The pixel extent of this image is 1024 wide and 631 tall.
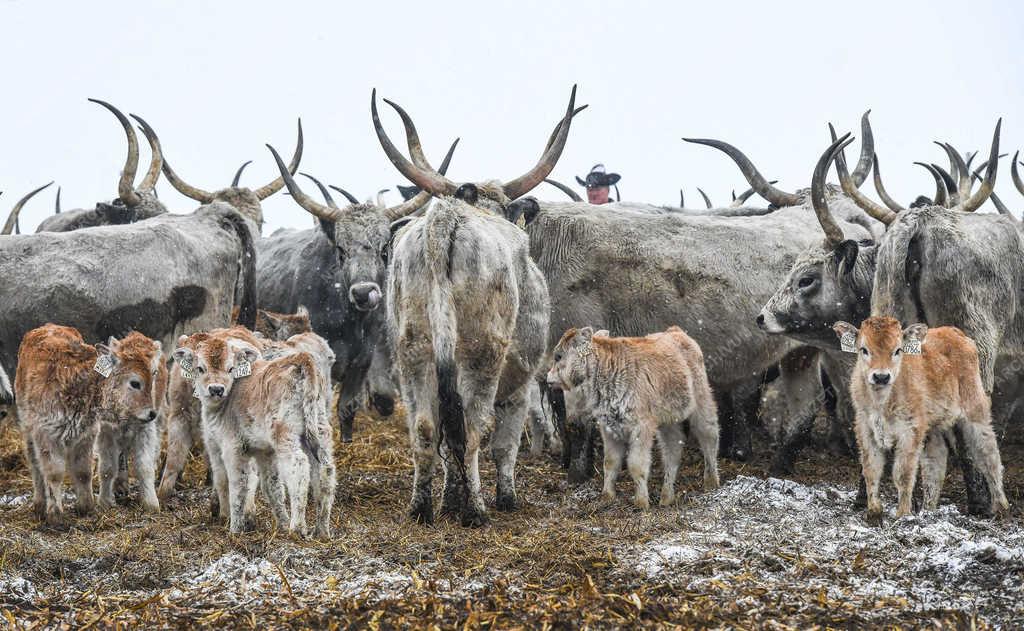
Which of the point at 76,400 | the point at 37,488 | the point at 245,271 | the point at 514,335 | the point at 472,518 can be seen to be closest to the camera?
the point at 472,518

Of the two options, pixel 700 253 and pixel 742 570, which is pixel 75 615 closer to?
pixel 742 570

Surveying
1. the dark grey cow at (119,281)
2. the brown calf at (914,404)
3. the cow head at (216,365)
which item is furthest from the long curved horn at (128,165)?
the brown calf at (914,404)

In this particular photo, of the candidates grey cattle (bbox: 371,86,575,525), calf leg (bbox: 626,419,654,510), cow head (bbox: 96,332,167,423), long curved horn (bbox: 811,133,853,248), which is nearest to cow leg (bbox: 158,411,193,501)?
cow head (bbox: 96,332,167,423)

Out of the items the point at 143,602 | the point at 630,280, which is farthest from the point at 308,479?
the point at 630,280

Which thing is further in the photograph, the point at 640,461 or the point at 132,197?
the point at 132,197

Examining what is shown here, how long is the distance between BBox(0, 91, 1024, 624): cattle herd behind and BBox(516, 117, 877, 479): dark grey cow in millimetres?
23

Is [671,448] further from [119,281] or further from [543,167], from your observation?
[119,281]

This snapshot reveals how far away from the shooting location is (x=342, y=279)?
10578 millimetres

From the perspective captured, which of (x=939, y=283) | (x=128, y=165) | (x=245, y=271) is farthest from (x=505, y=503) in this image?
(x=128, y=165)

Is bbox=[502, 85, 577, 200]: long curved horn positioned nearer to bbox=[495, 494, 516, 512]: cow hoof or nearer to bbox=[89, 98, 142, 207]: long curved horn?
bbox=[495, 494, 516, 512]: cow hoof

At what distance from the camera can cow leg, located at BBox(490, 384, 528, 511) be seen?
7.37m

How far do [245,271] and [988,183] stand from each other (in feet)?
21.6

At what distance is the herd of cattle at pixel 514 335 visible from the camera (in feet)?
21.1

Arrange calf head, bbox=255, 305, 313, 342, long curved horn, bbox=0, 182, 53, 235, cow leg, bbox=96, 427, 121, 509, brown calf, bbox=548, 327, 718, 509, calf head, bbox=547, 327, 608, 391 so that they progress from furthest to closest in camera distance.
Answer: long curved horn, bbox=0, 182, 53, 235
calf head, bbox=255, 305, 313, 342
calf head, bbox=547, 327, 608, 391
brown calf, bbox=548, 327, 718, 509
cow leg, bbox=96, 427, 121, 509
